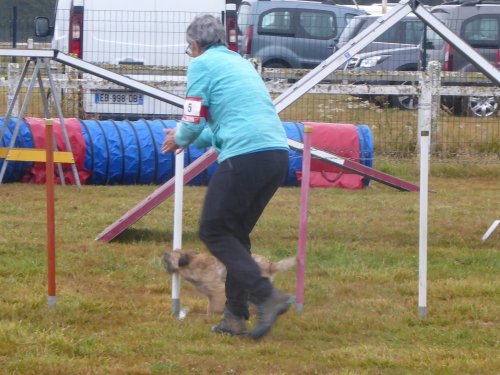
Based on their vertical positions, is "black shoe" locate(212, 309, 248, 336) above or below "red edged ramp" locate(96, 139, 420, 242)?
below

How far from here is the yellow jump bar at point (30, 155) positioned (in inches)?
404

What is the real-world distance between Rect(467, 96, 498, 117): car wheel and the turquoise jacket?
860 centimetres

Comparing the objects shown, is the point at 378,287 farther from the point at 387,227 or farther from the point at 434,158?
the point at 434,158

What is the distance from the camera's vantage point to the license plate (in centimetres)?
1277

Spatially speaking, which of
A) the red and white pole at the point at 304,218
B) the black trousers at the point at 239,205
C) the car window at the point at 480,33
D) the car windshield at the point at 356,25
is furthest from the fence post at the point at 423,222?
the car windshield at the point at 356,25

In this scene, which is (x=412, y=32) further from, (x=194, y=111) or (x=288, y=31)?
(x=194, y=111)

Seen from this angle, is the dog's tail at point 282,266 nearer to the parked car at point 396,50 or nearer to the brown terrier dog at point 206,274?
the brown terrier dog at point 206,274

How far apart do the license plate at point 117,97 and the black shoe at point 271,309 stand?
8.04m

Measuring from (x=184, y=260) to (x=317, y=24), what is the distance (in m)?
13.1

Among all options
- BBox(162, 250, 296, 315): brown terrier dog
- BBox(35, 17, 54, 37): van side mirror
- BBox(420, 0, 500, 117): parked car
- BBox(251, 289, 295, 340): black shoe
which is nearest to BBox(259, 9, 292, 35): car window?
BBox(420, 0, 500, 117): parked car

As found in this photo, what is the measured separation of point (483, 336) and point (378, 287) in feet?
4.23

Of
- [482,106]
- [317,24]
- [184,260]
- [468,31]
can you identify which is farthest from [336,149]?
[317,24]

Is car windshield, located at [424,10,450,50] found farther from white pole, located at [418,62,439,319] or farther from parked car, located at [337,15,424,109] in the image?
white pole, located at [418,62,439,319]

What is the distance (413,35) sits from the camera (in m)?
16.5
